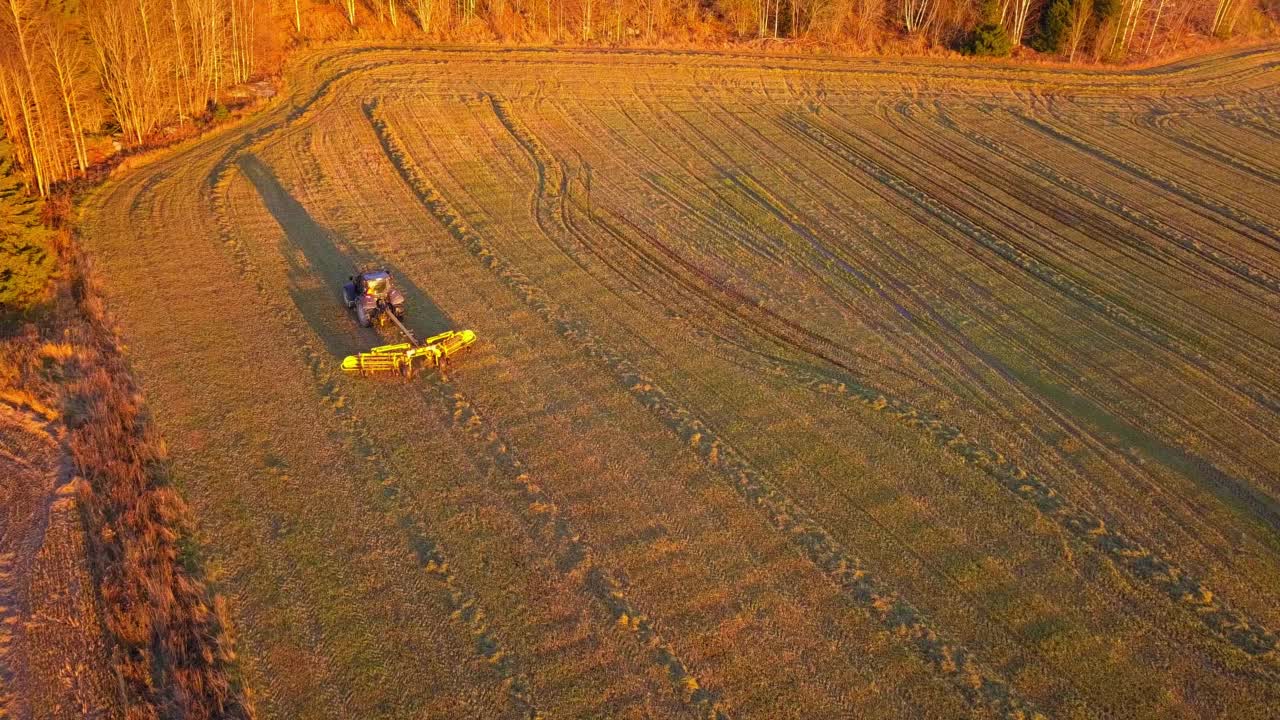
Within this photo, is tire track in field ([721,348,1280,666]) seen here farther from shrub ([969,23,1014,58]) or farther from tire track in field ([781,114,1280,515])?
shrub ([969,23,1014,58])

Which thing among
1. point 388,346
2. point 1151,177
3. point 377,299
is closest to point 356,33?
point 377,299

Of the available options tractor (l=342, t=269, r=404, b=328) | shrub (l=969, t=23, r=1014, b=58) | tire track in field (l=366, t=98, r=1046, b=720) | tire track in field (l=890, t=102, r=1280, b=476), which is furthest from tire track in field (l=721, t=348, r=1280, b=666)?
shrub (l=969, t=23, r=1014, b=58)

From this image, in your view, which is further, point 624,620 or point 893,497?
point 893,497

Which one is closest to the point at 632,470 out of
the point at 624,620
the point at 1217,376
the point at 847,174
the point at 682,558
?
the point at 682,558

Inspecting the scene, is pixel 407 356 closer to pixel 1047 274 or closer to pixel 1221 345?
pixel 1047 274

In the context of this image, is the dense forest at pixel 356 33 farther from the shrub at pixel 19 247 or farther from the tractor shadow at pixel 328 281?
the tractor shadow at pixel 328 281

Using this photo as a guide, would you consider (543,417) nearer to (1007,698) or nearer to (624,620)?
(624,620)

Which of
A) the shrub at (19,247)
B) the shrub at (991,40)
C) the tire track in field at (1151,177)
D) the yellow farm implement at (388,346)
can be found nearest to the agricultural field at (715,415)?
the tire track in field at (1151,177)
